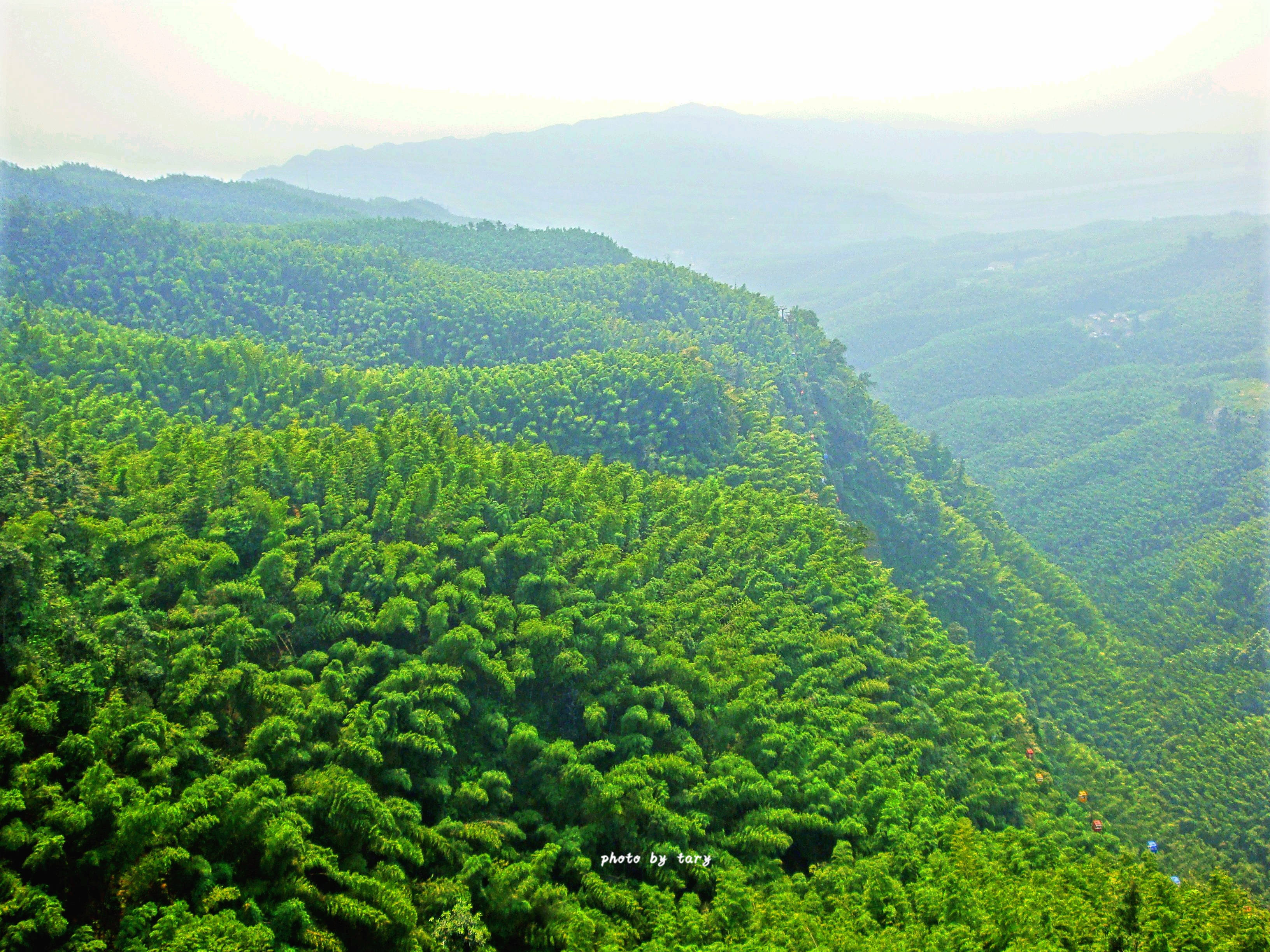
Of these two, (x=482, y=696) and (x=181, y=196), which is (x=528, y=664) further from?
(x=181, y=196)

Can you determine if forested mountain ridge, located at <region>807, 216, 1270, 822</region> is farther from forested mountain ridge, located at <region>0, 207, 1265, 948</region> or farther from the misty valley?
forested mountain ridge, located at <region>0, 207, 1265, 948</region>

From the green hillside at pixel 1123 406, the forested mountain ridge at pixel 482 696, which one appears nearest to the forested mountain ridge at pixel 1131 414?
the green hillside at pixel 1123 406

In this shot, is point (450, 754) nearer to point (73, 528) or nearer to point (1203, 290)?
point (73, 528)

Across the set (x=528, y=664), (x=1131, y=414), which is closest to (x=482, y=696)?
(x=528, y=664)

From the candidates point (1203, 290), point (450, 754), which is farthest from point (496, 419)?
point (1203, 290)

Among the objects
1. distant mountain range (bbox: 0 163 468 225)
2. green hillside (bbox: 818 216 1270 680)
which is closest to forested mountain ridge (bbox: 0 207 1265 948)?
green hillside (bbox: 818 216 1270 680)
